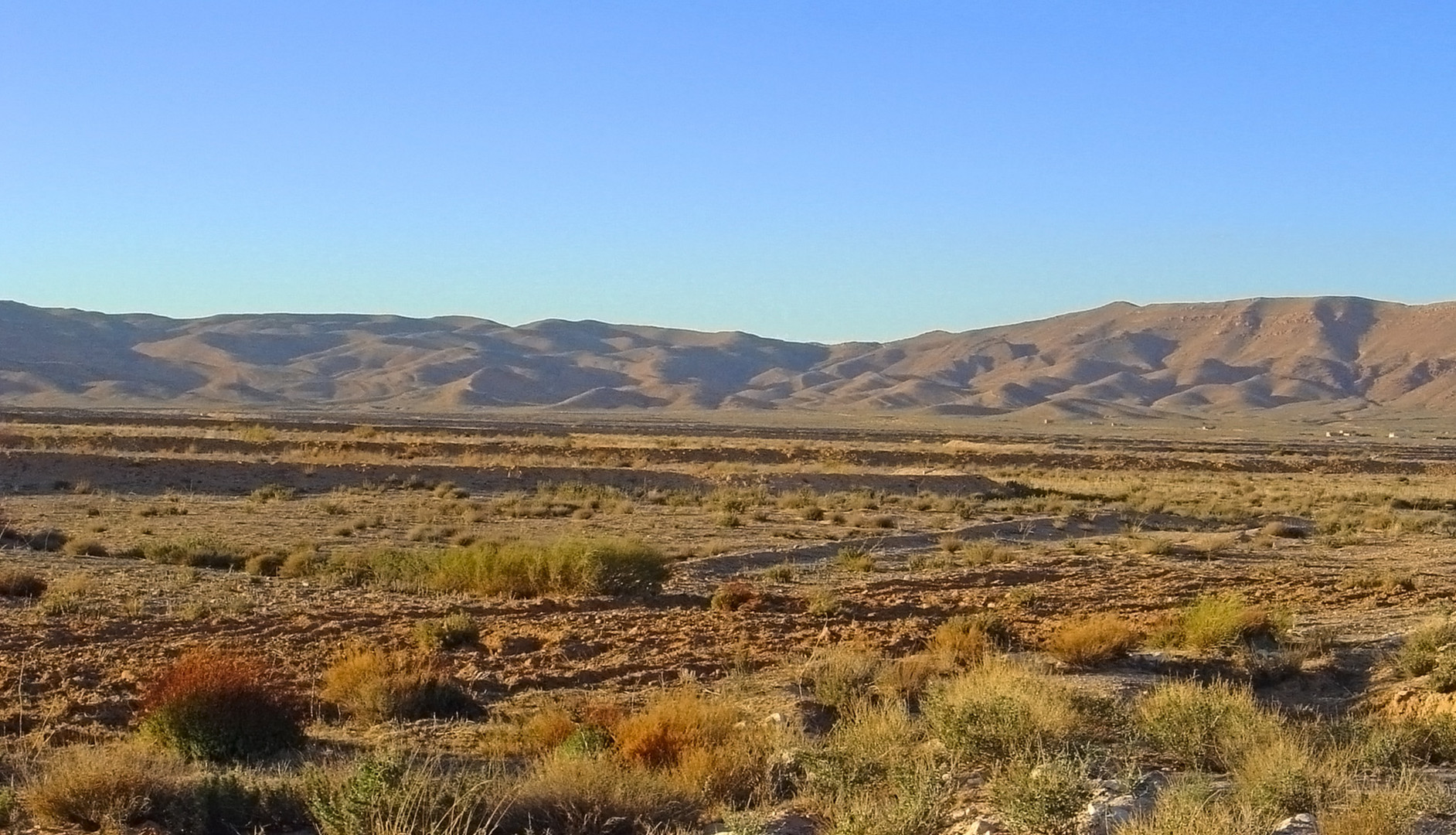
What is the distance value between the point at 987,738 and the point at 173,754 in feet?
17.4

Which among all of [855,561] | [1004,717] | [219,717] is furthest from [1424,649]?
[855,561]

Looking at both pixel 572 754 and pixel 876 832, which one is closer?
pixel 876 832

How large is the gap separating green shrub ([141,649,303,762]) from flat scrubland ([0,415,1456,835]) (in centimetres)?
2

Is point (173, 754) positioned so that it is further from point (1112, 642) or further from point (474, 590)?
point (474, 590)

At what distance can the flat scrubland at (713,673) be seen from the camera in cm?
812

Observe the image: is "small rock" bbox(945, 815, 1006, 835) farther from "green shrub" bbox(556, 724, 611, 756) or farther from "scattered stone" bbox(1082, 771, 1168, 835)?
"green shrub" bbox(556, 724, 611, 756)

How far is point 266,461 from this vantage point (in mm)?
50688

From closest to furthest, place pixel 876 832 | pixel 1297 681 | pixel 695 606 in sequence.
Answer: pixel 876 832, pixel 1297 681, pixel 695 606

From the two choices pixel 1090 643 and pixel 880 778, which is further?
pixel 1090 643

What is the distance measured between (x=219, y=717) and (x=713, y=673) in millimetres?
5175

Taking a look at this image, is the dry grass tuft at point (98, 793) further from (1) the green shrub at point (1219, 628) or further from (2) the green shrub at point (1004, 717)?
(1) the green shrub at point (1219, 628)

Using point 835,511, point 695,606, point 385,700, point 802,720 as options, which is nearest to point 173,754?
point 385,700

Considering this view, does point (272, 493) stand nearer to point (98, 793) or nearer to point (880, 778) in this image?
point (98, 793)

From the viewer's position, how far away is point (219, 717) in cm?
1048
